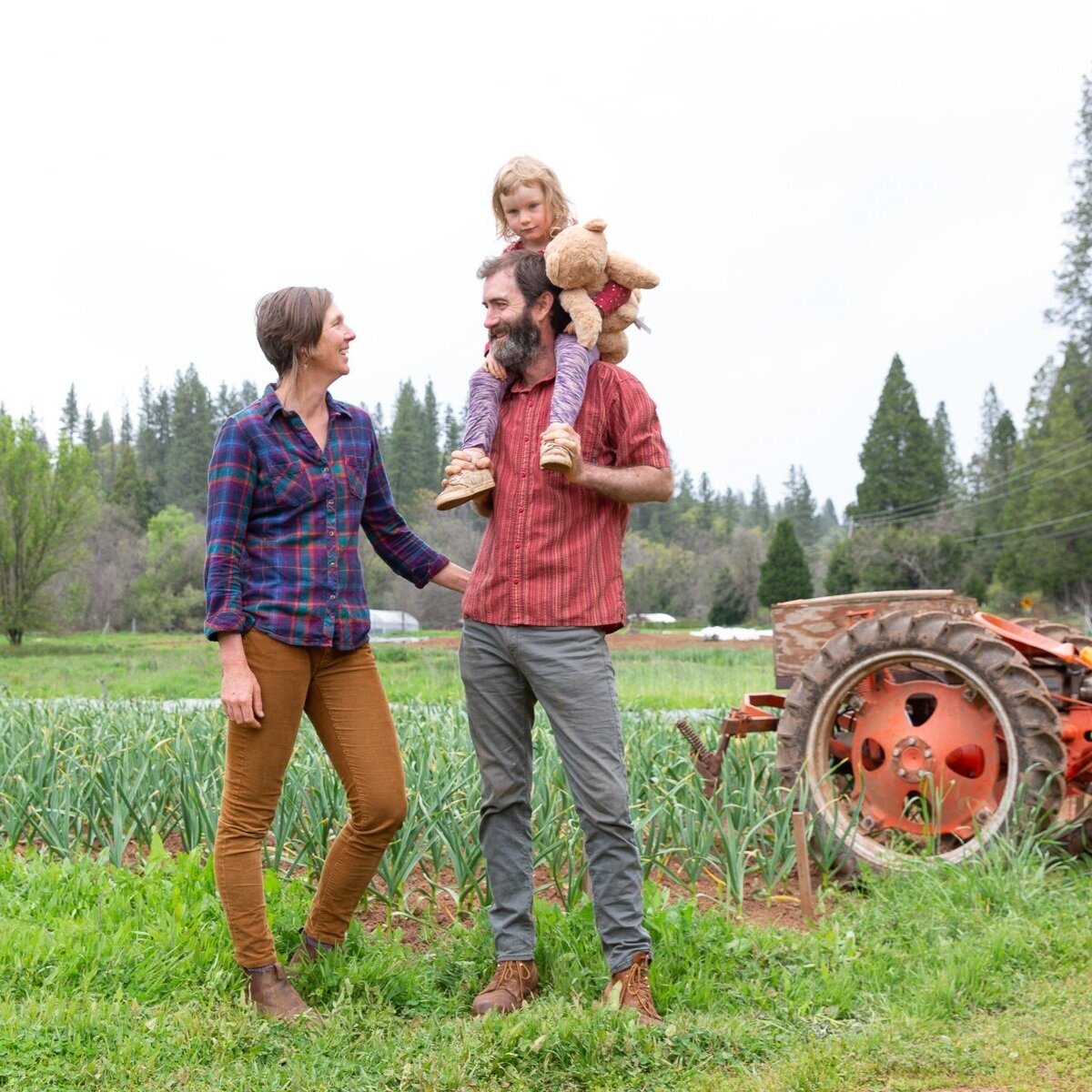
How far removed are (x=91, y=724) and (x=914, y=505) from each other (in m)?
47.1

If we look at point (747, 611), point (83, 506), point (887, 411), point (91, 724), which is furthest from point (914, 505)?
point (91, 724)

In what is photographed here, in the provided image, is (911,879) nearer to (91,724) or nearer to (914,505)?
(91,724)

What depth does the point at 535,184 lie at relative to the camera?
329 centimetres

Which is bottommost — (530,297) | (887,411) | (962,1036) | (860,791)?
(962,1036)

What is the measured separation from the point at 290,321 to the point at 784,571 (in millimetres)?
42699

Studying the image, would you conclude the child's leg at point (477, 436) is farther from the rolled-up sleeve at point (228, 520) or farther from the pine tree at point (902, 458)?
the pine tree at point (902, 458)

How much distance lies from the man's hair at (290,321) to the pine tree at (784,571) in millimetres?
41900

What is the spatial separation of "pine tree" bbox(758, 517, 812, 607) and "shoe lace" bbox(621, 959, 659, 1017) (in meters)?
41.8

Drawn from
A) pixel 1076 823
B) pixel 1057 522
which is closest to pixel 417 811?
pixel 1076 823

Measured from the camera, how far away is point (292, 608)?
2990 mm

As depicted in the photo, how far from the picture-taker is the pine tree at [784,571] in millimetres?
44312

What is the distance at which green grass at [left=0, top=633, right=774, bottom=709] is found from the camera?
12852 mm

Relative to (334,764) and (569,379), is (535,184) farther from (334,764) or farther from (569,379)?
(334,764)

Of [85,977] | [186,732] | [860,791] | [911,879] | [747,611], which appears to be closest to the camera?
[85,977]
